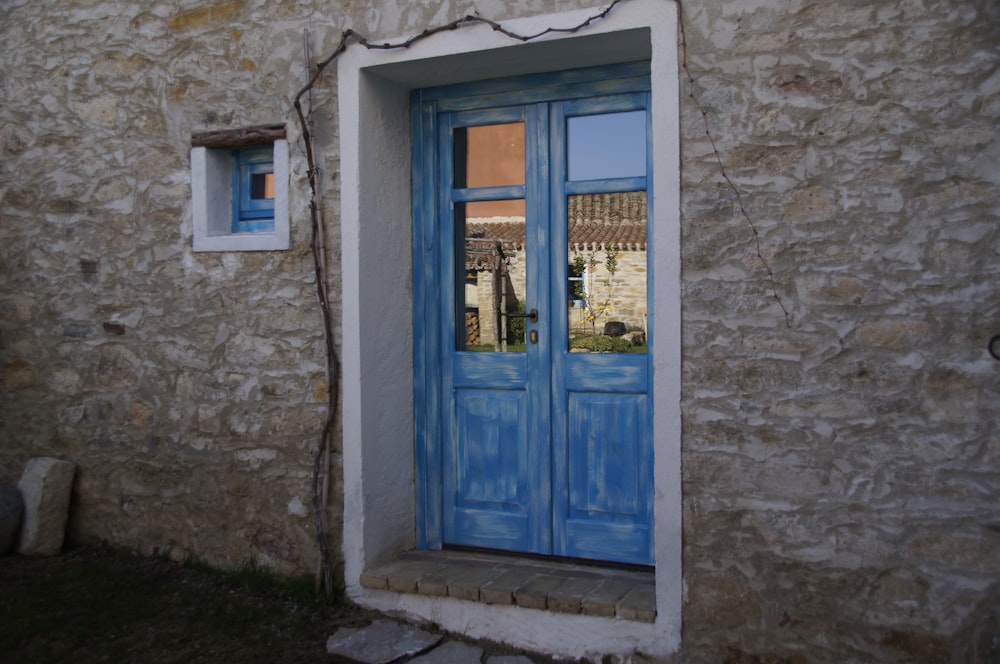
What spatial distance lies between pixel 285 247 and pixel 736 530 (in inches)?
89.7

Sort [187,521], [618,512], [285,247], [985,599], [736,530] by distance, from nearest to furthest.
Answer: [985,599]
[736,530]
[618,512]
[285,247]
[187,521]

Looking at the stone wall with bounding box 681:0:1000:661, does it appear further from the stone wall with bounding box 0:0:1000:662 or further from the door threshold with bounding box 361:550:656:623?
the door threshold with bounding box 361:550:656:623

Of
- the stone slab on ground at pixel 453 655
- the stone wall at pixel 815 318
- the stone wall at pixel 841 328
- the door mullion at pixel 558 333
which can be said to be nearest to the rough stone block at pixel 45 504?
the stone wall at pixel 815 318

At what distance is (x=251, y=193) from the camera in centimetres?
419

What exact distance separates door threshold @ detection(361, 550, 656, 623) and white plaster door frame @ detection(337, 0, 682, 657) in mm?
47

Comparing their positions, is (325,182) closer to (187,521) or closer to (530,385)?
(530,385)

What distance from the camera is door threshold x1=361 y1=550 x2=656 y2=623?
3297 millimetres

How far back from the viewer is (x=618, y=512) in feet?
12.0

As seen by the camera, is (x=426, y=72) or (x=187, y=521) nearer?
(x=426, y=72)

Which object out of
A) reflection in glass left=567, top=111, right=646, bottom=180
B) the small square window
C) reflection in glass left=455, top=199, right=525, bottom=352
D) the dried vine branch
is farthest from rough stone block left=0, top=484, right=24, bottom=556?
the dried vine branch

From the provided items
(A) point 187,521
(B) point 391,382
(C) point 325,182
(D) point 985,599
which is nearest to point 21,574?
(A) point 187,521

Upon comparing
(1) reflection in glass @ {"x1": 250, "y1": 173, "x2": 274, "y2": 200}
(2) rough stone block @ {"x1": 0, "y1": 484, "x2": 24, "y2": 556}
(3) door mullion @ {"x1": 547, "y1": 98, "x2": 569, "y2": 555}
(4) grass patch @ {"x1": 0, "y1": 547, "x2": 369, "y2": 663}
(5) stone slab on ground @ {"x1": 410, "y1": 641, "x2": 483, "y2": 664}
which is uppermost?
(1) reflection in glass @ {"x1": 250, "y1": 173, "x2": 274, "y2": 200}

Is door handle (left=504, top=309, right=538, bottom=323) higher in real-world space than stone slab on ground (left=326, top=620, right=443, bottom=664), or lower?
higher

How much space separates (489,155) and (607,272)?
794 mm
